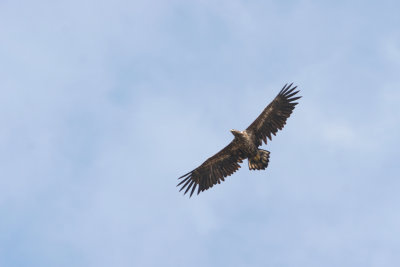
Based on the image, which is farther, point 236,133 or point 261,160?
point 236,133

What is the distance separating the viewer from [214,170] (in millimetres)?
35688

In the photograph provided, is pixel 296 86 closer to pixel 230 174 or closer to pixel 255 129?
pixel 255 129

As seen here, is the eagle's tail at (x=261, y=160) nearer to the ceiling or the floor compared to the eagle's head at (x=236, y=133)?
nearer to the floor

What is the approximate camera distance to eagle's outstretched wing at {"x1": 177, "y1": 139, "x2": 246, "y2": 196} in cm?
3541

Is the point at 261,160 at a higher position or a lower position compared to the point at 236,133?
lower

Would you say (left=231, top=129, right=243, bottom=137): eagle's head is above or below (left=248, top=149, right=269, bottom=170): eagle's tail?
above

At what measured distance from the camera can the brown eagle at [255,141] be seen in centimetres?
3419

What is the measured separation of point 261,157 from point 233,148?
1417mm

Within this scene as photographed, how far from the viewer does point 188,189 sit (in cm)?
3575

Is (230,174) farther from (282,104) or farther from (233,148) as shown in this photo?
(282,104)

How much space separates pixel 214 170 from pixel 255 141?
243 cm

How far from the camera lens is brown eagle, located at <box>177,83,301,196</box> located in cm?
3419

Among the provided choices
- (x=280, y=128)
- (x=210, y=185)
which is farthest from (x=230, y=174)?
(x=280, y=128)

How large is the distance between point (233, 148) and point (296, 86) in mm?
3837
